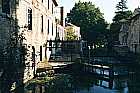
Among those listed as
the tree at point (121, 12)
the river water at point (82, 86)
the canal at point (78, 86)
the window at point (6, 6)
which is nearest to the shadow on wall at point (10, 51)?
the window at point (6, 6)

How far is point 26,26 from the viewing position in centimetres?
2075

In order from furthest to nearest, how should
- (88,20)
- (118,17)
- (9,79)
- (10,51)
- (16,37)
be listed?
(118,17) < (88,20) < (16,37) < (10,51) < (9,79)

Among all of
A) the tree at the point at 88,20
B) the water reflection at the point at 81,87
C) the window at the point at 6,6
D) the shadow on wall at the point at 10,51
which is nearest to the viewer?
the shadow on wall at the point at 10,51

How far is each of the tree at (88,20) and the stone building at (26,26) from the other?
112 feet

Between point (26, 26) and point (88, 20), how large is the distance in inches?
1918

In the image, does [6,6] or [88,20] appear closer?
[6,6]

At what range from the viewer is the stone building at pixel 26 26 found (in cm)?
1827

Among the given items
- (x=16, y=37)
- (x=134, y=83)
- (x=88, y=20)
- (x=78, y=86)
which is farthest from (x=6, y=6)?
(x=88, y=20)

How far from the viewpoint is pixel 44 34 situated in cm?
3145

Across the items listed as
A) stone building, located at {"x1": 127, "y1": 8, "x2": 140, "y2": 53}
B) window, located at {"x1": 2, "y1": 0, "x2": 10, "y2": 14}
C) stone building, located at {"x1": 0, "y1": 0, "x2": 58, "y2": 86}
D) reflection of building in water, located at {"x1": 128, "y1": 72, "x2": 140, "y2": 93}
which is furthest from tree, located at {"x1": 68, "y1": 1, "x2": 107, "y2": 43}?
window, located at {"x1": 2, "y1": 0, "x2": 10, "y2": 14}

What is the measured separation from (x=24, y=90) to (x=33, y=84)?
2194 millimetres

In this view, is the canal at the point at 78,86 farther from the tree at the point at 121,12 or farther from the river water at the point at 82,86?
the tree at the point at 121,12

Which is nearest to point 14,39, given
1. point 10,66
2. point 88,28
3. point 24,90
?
point 10,66

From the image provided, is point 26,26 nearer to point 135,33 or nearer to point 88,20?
point 135,33
